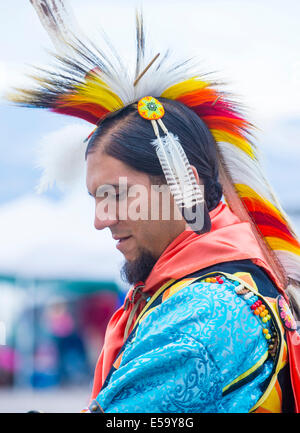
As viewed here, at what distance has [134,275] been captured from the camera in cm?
175

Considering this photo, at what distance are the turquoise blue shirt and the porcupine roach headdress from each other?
0.54m

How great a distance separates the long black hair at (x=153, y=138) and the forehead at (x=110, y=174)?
16mm

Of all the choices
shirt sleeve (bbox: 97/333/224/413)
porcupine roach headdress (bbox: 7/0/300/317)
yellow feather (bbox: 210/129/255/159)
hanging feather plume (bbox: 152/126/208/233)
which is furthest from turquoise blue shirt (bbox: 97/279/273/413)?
yellow feather (bbox: 210/129/255/159)

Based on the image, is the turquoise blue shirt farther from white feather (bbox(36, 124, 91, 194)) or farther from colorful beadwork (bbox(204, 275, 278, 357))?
white feather (bbox(36, 124, 91, 194))

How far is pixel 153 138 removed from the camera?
1741 millimetres

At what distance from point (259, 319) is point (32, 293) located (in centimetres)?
671

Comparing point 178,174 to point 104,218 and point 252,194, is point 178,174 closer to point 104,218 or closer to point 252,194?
point 104,218

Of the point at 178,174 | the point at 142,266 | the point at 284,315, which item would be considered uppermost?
the point at 178,174

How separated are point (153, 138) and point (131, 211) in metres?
0.25

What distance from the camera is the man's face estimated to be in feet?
5.51

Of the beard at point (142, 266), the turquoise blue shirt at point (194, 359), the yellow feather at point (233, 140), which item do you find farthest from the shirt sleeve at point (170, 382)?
the yellow feather at point (233, 140)

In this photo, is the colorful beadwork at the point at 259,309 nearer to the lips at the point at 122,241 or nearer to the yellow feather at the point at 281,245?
the lips at the point at 122,241

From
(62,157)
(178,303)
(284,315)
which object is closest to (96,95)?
(62,157)

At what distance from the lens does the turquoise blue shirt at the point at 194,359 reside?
1.30 m
